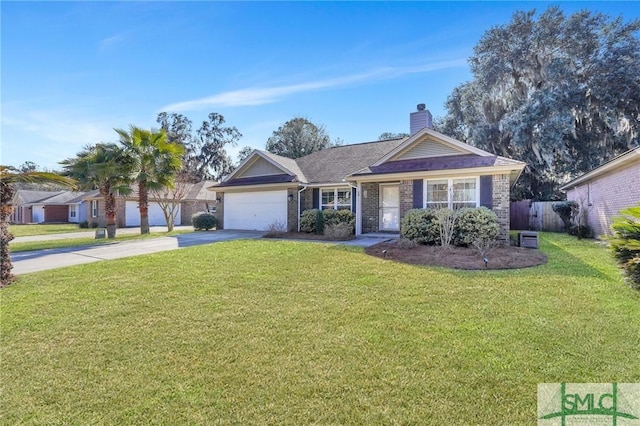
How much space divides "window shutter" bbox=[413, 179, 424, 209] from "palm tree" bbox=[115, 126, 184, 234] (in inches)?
486

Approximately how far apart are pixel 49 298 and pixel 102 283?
0.95m

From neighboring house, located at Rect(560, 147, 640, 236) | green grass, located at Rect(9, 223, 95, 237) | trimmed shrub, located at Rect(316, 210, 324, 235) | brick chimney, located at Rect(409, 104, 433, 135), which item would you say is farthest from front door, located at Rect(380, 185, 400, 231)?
green grass, located at Rect(9, 223, 95, 237)

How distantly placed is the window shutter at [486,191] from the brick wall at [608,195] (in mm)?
3775

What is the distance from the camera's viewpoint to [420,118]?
15516mm

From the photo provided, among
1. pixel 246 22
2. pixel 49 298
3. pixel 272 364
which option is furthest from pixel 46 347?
pixel 246 22

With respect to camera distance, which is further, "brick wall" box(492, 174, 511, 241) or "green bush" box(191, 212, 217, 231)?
"green bush" box(191, 212, 217, 231)

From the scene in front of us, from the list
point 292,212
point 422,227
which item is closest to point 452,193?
point 422,227

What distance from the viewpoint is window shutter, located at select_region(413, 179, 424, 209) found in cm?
1220

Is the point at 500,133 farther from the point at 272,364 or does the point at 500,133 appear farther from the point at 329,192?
the point at 272,364

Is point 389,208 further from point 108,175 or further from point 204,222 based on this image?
point 108,175

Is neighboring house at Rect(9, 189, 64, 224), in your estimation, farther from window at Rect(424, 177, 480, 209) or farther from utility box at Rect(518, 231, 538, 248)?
utility box at Rect(518, 231, 538, 248)

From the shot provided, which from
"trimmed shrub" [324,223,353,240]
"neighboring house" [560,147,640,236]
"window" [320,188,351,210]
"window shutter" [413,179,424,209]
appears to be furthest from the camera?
"window" [320,188,351,210]


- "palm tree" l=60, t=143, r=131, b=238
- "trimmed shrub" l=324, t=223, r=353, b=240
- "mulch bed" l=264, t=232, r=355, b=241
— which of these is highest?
"palm tree" l=60, t=143, r=131, b=238

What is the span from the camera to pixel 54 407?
2686 millimetres
